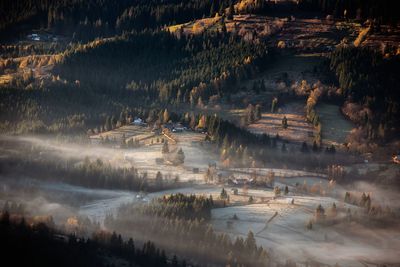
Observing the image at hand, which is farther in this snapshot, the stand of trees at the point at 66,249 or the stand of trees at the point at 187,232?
the stand of trees at the point at 187,232

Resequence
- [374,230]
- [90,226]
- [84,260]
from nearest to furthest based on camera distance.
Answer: [84,260] < [90,226] < [374,230]

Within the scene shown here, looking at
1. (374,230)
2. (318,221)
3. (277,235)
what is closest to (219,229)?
(277,235)

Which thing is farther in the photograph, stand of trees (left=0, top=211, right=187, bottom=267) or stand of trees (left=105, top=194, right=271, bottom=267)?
stand of trees (left=105, top=194, right=271, bottom=267)

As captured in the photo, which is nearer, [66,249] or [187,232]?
[66,249]

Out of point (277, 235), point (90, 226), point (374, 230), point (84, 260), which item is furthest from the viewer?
point (374, 230)

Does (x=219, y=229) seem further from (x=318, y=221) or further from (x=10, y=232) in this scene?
(x=10, y=232)

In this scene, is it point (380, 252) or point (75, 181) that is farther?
point (75, 181)

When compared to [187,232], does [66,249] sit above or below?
below

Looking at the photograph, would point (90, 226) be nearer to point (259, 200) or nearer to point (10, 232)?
point (10, 232)

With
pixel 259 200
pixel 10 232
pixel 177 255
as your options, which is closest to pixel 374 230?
pixel 259 200
